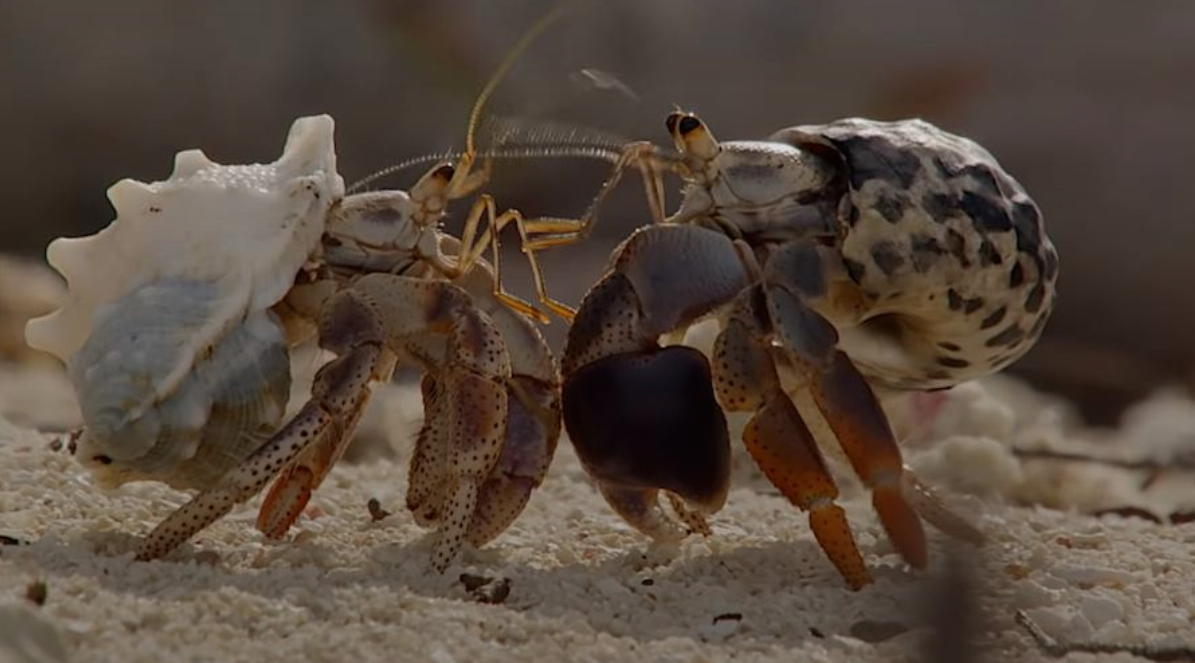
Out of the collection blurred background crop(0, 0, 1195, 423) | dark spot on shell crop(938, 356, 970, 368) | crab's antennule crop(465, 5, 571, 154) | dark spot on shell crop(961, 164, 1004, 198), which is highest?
blurred background crop(0, 0, 1195, 423)

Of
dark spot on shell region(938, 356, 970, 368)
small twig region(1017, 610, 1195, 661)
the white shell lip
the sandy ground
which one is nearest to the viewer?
the sandy ground

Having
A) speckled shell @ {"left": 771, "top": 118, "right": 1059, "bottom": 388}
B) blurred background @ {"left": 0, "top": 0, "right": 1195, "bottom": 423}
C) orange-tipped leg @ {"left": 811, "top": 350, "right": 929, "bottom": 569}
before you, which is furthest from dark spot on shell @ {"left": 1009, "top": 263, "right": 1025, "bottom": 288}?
blurred background @ {"left": 0, "top": 0, "right": 1195, "bottom": 423}

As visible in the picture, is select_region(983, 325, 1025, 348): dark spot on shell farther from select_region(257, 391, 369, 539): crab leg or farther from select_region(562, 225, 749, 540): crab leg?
select_region(257, 391, 369, 539): crab leg

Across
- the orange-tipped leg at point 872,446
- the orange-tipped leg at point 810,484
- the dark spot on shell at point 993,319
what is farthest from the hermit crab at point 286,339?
the dark spot on shell at point 993,319

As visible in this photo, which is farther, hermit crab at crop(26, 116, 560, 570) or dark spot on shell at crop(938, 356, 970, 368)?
dark spot on shell at crop(938, 356, 970, 368)

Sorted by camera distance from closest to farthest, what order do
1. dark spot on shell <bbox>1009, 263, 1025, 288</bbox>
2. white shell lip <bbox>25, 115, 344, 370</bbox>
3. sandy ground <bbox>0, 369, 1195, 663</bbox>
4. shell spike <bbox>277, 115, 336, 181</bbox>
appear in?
sandy ground <bbox>0, 369, 1195, 663</bbox> < white shell lip <bbox>25, 115, 344, 370</bbox> < shell spike <bbox>277, 115, 336, 181</bbox> < dark spot on shell <bbox>1009, 263, 1025, 288</bbox>

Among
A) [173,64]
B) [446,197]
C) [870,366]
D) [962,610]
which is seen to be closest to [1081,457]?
[870,366]

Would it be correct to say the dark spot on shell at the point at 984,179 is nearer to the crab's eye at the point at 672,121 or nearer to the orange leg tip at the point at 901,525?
the crab's eye at the point at 672,121

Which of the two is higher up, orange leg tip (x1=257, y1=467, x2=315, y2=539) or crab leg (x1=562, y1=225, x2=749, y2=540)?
crab leg (x1=562, y1=225, x2=749, y2=540)
